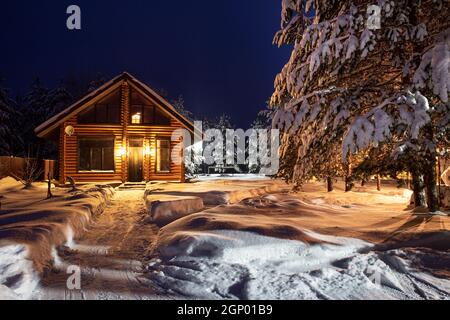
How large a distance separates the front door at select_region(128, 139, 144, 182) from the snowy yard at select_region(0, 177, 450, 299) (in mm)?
13432

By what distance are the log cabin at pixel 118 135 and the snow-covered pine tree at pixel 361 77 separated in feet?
47.3

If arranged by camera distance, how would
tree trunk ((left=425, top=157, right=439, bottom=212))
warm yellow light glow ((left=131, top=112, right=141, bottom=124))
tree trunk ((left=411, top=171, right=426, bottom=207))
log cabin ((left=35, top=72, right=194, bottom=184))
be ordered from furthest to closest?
warm yellow light glow ((left=131, top=112, right=141, bottom=124)), log cabin ((left=35, top=72, right=194, bottom=184)), tree trunk ((left=411, top=171, right=426, bottom=207)), tree trunk ((left=425, top=157, right=439, bottom=212))

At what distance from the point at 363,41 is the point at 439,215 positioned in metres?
4.50

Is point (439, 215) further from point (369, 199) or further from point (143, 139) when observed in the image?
point (143, 139)

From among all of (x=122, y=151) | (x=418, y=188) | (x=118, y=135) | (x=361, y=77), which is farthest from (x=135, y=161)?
(x=418, y=188)

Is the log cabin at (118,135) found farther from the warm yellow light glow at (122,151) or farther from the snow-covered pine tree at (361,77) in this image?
the snow-covered pine tree at (361,77)

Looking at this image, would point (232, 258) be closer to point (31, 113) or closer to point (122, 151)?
point (122, 151)

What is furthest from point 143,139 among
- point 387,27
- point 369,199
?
point 387,27

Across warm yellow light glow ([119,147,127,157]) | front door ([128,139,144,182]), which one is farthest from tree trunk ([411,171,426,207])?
warm yellow light glow ([119,147,127,157])

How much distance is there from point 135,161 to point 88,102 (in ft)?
16.3

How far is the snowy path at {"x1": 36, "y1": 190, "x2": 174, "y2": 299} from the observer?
384 cm

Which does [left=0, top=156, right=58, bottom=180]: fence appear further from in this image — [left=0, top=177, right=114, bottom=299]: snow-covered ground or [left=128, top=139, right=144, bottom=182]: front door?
[left=0, top=177, right=114, bottom=299]: snow-covered ground

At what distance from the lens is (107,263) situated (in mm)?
4953
